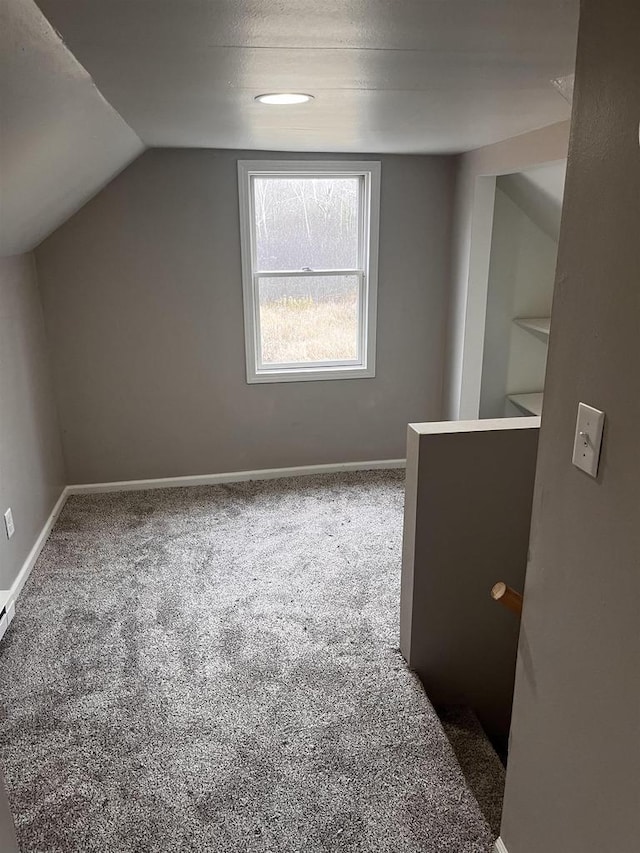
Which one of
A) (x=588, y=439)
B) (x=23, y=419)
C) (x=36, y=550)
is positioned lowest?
(x=36, y=550)

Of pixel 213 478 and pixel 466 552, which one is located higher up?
pixel 466 552

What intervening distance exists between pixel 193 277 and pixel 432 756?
9.14 feet

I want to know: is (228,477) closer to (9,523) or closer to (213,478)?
(213,478)

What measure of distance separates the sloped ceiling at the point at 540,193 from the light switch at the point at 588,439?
2.32 m

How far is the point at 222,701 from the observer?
7.16ft

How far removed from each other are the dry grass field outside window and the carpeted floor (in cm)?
113

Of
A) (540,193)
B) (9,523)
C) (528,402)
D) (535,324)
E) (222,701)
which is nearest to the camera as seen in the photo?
(222,701)

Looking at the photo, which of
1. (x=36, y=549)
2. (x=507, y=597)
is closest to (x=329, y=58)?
(x=507, y=597)

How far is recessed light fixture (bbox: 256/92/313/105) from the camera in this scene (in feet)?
6.36

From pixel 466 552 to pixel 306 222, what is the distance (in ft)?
7.75

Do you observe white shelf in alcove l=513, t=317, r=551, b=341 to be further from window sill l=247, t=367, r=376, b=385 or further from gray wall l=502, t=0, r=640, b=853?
gray wall l=502, t=0, r=640, b=853

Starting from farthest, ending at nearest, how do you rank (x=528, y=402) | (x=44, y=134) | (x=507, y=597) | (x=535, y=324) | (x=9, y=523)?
(x=528, y=402), (x=535, y=324), (x=9, y=523), (x=44, y=134), (x=507, y=597)

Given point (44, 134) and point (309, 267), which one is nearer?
point (44, 134)

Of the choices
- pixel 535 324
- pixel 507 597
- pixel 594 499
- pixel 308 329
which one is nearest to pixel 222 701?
pixel 507 597
